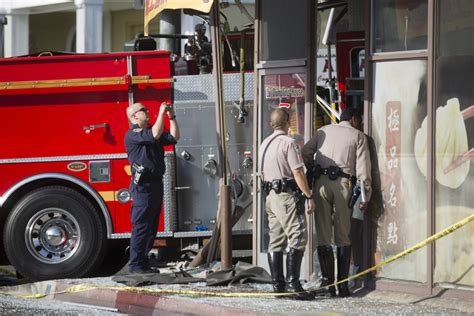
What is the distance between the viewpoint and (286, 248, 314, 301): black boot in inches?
432

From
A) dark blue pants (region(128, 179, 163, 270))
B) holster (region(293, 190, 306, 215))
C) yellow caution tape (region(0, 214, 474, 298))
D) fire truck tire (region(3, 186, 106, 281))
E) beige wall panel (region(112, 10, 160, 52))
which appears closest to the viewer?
yellow caution tape (region(0, 214, 474, 298))

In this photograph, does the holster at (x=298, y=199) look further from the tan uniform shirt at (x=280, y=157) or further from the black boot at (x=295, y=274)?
the black boot at (x=295, y=274)

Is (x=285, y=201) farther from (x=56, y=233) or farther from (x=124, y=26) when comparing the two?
(x=124, y=26)

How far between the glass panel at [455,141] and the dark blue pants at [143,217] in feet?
10.9

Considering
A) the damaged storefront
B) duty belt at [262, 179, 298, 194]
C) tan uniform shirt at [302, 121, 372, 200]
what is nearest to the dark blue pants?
the damaged storefront

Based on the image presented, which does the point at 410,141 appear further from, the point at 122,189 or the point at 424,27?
the point at 122,189

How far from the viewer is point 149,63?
13375 millimetres

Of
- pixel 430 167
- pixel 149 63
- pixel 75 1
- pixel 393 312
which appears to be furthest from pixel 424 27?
pixel 75 1

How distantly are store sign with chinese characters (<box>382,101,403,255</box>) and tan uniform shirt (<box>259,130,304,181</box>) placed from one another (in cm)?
89

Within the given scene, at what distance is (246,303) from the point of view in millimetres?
10695

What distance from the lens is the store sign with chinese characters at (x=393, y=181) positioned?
11.0 metres

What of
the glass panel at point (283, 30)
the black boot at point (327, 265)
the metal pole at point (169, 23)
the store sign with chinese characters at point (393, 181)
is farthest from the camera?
the metal pole at point (169, 23)

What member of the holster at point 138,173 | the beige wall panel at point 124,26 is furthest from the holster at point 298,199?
the beige wall panel at point 124,26

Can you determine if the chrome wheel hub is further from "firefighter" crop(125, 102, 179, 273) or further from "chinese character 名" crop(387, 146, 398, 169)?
"chinese character 名" crop(387, 146, 398, 169)
